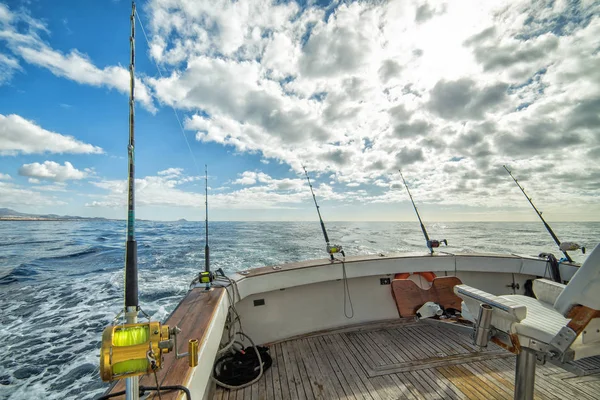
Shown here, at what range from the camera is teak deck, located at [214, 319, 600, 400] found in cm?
207

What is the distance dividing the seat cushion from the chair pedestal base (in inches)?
9.2

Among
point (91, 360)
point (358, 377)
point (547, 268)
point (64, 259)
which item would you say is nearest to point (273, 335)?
point (358, 377)

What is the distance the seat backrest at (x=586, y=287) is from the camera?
135 centimetres

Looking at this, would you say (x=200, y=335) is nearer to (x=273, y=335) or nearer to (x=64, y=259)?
(x=273, y=335)

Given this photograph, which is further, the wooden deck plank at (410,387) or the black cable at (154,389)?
the wooden deck plank at (410,387)

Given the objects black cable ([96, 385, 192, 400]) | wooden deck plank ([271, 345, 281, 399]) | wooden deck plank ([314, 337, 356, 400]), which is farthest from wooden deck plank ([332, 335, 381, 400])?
black cable ([96, 385, 192, 400])

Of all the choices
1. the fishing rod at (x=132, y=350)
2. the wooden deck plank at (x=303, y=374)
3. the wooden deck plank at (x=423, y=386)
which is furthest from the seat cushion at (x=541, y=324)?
the fishing rod at (x=132, y=350)

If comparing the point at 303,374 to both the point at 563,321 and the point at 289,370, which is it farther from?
the point at 563,321

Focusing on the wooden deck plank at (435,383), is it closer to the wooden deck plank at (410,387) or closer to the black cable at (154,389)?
the wooden deck plank at (410,387)

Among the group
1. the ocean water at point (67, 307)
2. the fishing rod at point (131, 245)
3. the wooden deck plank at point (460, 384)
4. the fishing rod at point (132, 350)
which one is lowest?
the ocean water at point (67, 307)

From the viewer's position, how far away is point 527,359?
5.28 feet

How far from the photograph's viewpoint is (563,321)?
154 centimetres

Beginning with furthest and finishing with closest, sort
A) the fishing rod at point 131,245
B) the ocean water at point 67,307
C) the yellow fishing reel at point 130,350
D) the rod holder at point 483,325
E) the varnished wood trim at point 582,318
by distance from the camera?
the ocean water at point 67,307 < the rod holder at point 483,325 < the varnished wood trim at point 582,318 < the fishing rod at point 131,245 < the yellow fishing reel at point 130,350

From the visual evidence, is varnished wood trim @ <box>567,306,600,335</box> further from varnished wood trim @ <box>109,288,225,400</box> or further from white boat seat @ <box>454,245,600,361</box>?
varnished wood trim @ <box>109,288,225,400</box>
